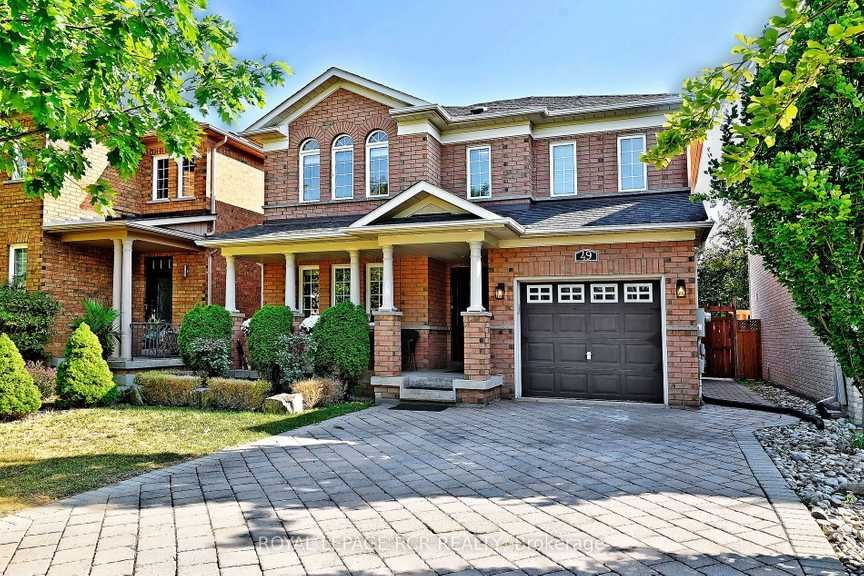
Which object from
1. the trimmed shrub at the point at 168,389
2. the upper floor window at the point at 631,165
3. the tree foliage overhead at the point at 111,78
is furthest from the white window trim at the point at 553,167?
the trimmed shrub at the point at 168,389

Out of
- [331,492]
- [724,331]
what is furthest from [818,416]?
[331,492]

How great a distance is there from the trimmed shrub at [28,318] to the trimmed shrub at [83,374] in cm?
318

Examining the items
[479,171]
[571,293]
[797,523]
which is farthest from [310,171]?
[797,523]

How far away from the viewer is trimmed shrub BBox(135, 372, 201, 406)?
10789mm

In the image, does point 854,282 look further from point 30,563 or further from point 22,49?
point 22,49

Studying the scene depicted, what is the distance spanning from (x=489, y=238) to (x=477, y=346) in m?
2.14

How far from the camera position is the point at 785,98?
2.76 m

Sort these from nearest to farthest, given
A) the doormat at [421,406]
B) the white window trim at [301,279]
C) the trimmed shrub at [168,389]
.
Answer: the doormat at [421,406]
the trimmed shrub at [168,389]
the white window trim at [301,279]

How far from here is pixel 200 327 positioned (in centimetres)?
1165

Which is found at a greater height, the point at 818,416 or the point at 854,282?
the point at 854,282

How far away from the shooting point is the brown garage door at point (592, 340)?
10547mm

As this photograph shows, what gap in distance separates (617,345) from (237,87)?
7996 mm

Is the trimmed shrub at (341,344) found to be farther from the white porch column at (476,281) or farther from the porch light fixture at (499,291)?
the porch light fixture at (499,291)

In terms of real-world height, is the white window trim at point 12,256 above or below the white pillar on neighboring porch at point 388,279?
above
